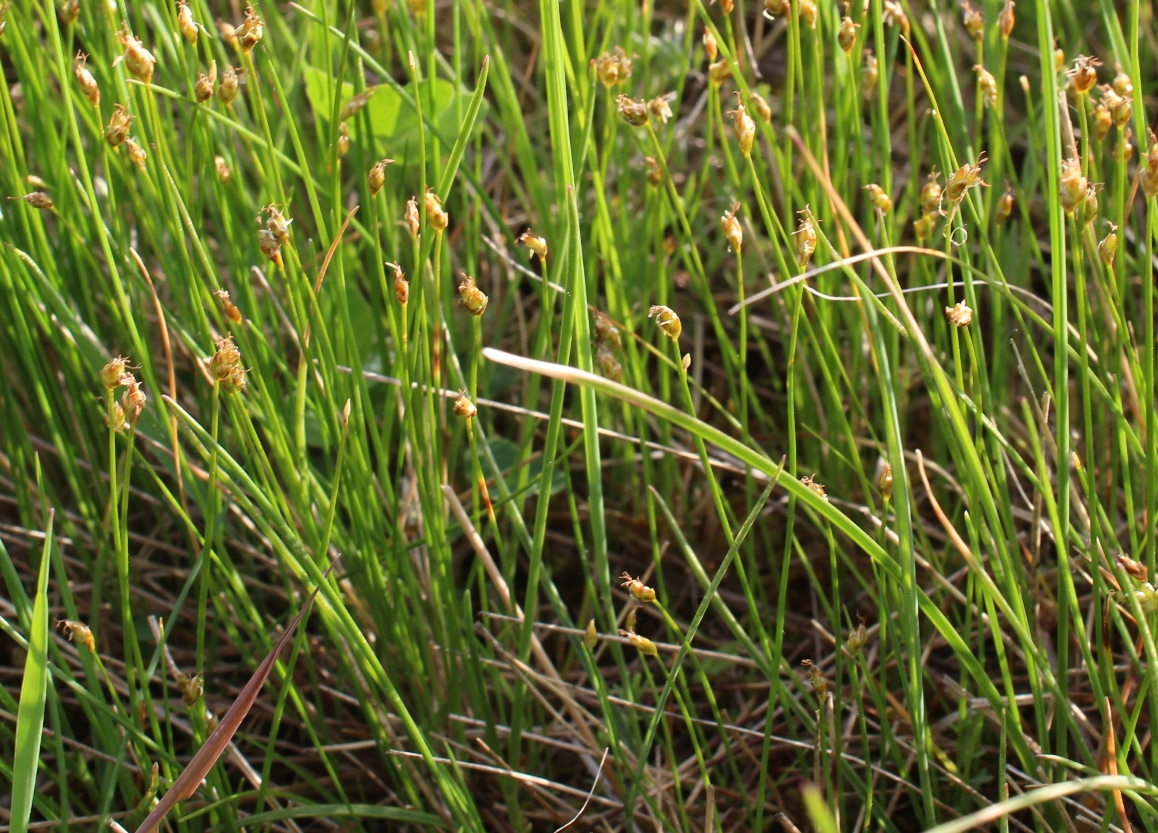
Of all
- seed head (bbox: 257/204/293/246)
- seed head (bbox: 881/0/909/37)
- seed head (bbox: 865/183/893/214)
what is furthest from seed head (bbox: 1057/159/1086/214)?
seed head (bbox: 257/204/293/246)

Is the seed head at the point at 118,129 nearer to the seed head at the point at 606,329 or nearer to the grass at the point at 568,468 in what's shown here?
the grass at the point at 568,468

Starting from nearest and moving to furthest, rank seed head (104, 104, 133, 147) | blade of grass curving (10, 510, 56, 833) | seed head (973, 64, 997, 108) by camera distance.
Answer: blade of grass curving (10, 510, 56, 833) → seed head (104, 104, 133, 147) → seed head (973, 64, 997, 108)

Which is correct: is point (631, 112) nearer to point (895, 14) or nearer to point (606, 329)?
point (606, 329)

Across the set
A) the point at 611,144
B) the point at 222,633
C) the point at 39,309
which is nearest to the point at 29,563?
the point at 222,633

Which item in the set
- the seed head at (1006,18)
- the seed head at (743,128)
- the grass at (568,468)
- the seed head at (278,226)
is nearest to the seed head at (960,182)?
the grass at (568,468)

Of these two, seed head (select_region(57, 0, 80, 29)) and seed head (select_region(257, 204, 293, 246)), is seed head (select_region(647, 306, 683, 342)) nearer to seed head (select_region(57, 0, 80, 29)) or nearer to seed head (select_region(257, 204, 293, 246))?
seed head (select_region(257, 204, 293, 246))

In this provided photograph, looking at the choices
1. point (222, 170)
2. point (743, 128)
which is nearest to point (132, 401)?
point (222, 170)

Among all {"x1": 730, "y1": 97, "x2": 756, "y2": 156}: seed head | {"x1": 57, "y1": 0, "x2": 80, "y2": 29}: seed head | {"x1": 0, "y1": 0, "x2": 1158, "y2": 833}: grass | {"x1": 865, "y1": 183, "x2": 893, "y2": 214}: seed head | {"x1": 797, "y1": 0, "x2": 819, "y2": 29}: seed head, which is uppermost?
{"x1": 57, "y1": 0, "x2": 80, "y2": 29}: seed head
